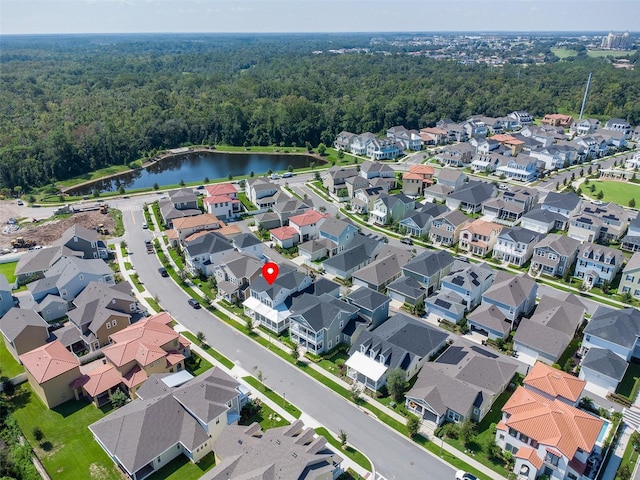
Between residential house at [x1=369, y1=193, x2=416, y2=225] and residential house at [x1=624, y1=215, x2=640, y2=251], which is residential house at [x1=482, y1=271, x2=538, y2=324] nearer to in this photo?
residential house at [x1=624, y1=215, x2=640, y2=251]

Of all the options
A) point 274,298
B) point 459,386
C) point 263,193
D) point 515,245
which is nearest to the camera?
point 459,386

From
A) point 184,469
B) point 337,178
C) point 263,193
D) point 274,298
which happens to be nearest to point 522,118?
point 337,178

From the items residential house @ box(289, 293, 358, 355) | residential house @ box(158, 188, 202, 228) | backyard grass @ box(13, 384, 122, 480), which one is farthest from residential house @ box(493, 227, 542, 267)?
backyard grass @ box(13, 384, 122, 480)

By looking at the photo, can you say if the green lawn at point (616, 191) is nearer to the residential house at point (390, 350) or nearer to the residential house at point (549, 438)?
the residential house at point (390, 350)

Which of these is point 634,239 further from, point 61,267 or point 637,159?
point 61,267

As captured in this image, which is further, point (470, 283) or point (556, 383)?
point (470, 283)

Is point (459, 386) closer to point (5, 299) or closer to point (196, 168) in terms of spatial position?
point (5, 299)
